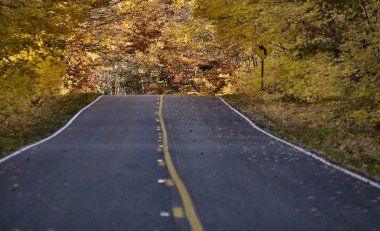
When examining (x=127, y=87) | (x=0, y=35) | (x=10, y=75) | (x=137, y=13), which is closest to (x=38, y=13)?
(x=0, y=35)

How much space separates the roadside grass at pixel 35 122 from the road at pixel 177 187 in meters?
1.21

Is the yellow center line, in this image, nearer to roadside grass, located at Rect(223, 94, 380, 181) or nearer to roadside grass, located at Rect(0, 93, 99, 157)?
roadside grass, located at Rect(223, 94, 380, 181)

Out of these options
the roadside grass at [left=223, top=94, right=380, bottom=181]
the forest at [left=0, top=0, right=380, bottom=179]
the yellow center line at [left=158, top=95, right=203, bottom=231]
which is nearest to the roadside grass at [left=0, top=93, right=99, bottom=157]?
the forest at [left=0, top=0, right=380, bottom=179]

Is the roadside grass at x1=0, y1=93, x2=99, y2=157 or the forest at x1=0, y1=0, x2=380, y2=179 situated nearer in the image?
the roadside grass at x1=0, y1=93, x2=99, y2=157

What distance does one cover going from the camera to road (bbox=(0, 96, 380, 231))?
6.97 meters

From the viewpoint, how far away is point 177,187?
8922mm

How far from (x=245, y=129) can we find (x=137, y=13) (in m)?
16.3

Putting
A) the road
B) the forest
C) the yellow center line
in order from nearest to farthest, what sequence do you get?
the yellow center line, the road, the forest

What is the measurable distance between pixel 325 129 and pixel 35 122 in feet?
35.7

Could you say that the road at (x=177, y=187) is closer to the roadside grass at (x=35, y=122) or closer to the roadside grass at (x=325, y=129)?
the roadside grass at (x=325, y=129)

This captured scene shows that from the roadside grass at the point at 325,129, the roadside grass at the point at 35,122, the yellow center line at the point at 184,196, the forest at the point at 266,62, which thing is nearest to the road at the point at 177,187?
the yellow center line at the point at 184,196

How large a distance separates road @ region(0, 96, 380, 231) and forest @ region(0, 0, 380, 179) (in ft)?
5.62

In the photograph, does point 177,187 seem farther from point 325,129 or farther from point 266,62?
point 266,62

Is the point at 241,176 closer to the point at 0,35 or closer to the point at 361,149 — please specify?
the point at 361,149
